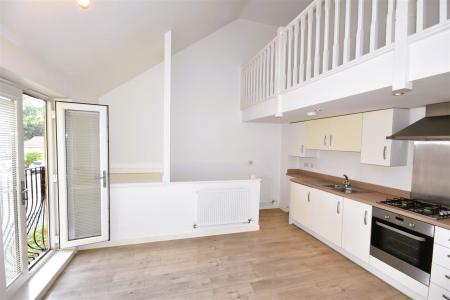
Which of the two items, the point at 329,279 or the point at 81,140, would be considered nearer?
the point at 329,279

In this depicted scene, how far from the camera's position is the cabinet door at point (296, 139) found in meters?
4.59

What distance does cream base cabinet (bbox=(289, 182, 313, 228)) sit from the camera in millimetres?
3885

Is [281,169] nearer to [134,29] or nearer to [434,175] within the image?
[434,175]

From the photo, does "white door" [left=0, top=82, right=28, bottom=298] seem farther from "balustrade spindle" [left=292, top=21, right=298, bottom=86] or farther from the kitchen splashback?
the kitchen splashback

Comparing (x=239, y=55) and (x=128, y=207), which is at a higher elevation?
(x=239, y=55)

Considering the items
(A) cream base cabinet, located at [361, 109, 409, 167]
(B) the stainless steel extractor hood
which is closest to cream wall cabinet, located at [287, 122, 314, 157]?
(A) cream base cabinet, located at [361, 109, 409, 167]

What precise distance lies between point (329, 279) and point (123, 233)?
2.92 meters

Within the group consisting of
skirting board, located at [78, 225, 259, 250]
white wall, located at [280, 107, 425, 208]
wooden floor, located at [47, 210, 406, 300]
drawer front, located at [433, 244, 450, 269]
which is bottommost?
wooden floor, located at [47, 210, 406, 300]

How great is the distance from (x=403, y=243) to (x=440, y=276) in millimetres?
377

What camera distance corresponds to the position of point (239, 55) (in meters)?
5.12

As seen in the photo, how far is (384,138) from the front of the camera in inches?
115

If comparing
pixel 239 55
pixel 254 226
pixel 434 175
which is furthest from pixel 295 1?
pixel 254 226

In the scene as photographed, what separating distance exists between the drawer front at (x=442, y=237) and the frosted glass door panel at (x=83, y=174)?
399 cm

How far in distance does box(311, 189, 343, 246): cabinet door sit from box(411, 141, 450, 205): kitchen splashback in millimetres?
937
